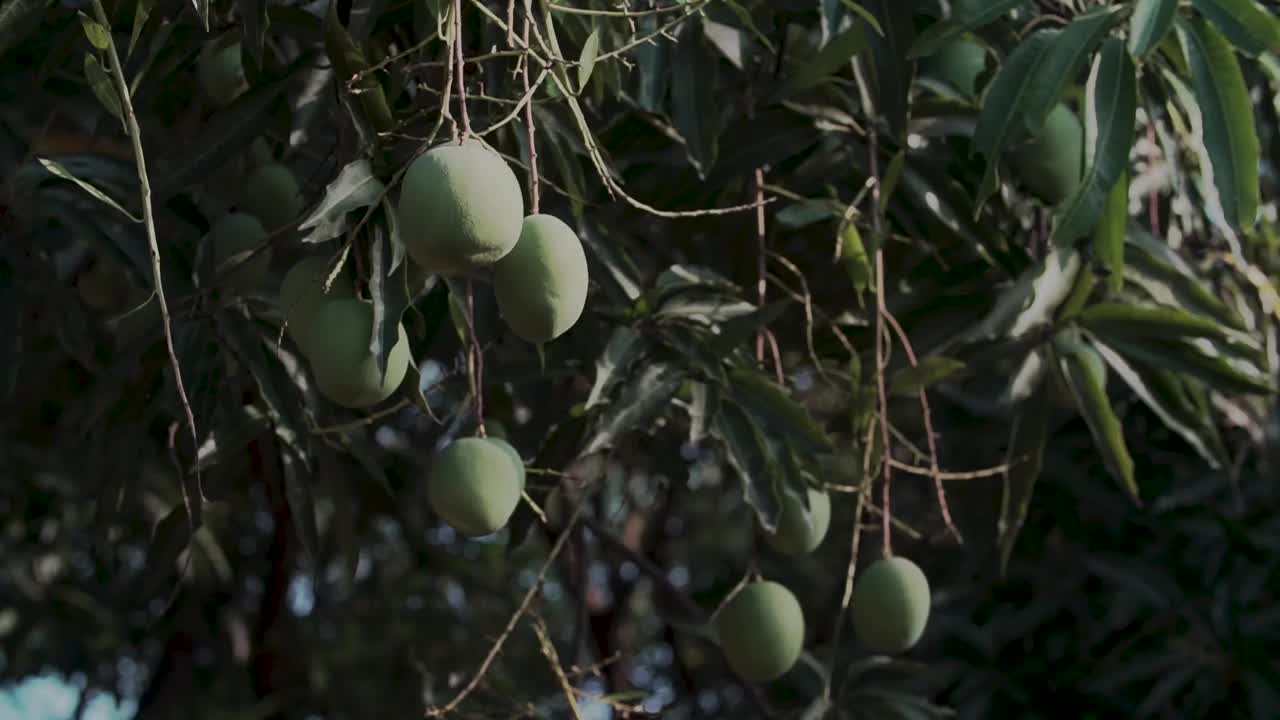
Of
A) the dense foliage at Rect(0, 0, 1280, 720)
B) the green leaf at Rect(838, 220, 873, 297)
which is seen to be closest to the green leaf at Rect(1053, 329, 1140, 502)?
the dense foliage at Rect(0, 0, 1280, 720)

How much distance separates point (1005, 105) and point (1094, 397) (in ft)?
1.35

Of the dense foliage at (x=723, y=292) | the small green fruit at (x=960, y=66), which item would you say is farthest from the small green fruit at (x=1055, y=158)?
the small green fruit at (x=960, y=66)

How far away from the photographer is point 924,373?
1717mm

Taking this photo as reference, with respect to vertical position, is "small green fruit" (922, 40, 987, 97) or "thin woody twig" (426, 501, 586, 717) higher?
"small green fruit" (922, 40, 987, 97)

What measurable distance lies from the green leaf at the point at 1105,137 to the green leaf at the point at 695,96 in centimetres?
34

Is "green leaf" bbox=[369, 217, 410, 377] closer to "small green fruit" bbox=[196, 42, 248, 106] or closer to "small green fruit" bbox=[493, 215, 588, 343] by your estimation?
"small green fruit" bbox=[493, 215, 588, 343]

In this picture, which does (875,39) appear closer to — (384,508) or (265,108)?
(265,108)

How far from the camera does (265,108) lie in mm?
1511

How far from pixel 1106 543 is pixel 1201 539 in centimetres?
14

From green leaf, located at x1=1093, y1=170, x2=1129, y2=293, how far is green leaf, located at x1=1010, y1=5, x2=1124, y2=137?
0.18 meters

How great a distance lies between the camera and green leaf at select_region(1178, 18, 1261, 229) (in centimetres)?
145

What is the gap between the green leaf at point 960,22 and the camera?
1.52 meters

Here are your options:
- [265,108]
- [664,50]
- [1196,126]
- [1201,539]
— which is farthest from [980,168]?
[1201,539]

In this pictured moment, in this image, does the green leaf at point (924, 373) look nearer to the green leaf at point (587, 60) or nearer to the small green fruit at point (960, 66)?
the small green fruit at point (960, 66)
